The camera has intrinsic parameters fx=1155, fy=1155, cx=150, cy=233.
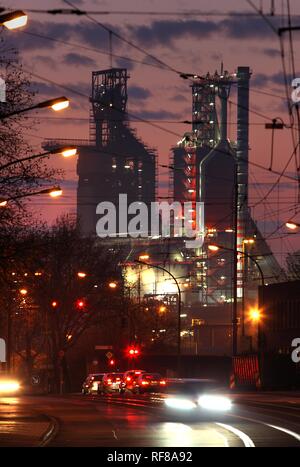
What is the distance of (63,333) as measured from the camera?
90.6 metres

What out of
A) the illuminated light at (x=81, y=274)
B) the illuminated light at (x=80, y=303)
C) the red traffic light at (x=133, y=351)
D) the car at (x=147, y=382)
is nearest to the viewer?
the car at (x=147, y=382)

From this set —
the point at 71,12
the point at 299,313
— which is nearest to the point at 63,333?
the point at 299,313

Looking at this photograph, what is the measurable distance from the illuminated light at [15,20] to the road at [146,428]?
30.4ft

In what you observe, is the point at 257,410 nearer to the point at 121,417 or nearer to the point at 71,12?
the point at 121,417

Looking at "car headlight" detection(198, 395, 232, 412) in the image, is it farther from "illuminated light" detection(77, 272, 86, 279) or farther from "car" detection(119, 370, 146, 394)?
"illuminated light" detection(77, 272, 86, 279)

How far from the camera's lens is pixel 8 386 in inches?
3305

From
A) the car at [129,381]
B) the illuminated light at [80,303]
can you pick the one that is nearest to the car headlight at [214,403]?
the car at [129,381]

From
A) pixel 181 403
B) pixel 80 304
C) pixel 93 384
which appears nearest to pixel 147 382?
pixel 93 384

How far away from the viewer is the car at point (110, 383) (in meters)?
74.5

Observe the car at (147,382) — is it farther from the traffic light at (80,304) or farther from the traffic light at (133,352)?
the traffic light at (133,352)

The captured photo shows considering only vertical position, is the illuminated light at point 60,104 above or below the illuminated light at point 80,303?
below

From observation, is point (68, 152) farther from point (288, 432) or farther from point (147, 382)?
point (147, 382)
